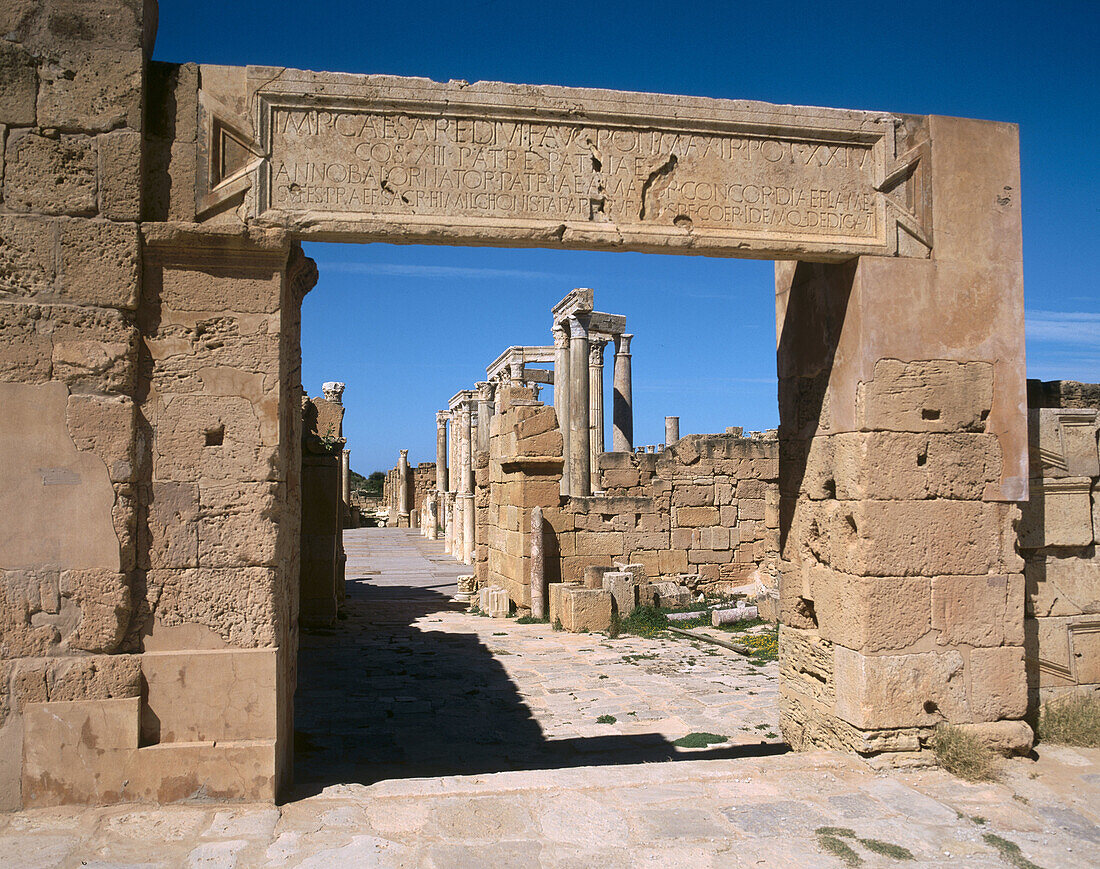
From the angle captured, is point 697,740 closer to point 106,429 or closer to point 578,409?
point 106,429

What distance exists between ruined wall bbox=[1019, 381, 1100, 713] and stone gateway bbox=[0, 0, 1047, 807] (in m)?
0.11

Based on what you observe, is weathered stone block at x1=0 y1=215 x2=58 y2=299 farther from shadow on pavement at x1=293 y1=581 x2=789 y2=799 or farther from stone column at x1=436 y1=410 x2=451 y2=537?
stone column at x1=436 y1=410 x2=451 y2=537

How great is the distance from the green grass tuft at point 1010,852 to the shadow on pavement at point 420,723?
2.23 m

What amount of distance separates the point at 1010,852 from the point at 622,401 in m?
21.6

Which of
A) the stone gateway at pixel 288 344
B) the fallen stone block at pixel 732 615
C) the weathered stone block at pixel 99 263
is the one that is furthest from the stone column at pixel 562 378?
the weathered stone block at pixel 99 263

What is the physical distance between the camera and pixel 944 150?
4.94 meters

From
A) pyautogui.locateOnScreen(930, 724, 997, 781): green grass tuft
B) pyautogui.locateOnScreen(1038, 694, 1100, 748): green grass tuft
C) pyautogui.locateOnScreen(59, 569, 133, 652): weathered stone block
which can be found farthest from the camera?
pyautogui.locateOnScreen(1038, 694, 1100, 748): green grass tuft

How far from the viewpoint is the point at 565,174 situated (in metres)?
4.62

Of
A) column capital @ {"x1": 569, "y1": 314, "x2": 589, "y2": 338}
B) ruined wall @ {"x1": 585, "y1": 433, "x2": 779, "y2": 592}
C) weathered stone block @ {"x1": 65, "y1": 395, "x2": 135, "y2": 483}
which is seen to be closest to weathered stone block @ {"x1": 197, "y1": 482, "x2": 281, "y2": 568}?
weathered stone block @ {"x1": 65, "y1": 395, "x2": 135, "y2": 483}

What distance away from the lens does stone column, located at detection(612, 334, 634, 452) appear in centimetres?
2480

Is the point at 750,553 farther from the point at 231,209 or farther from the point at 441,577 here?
the point at 231,209

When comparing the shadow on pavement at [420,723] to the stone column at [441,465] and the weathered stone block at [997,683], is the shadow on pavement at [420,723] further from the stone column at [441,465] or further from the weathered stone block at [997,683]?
the stone column at [441,465]

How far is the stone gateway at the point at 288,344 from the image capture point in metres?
4.00

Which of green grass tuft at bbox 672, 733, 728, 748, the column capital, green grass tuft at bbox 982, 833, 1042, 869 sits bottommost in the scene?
green grass tuft at bbox 672, 733, 728, 748
